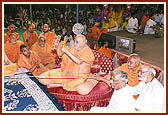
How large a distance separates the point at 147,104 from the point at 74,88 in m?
0.93

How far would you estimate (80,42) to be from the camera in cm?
284

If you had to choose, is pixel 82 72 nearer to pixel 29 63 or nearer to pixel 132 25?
pixel 29 63

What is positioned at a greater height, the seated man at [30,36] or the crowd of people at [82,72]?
the seated man at [30,36]

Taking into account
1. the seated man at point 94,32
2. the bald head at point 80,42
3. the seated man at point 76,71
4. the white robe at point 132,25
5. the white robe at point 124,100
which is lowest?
→ the white robe at point 124,100

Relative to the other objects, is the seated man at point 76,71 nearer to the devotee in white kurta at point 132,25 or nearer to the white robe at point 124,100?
the white robe at point 124,100

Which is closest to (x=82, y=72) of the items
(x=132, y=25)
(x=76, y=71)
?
(x=76, y=71)

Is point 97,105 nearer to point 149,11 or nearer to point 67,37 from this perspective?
point 67,37

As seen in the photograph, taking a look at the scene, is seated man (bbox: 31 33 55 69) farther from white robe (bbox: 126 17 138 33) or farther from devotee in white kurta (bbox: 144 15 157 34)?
devotee in white kurta (bbox: 144 15 157 34)

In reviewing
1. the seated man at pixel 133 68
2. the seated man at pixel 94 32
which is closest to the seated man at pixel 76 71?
the seated man at pixel 133 68

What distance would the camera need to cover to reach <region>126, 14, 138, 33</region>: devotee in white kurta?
6.30 m

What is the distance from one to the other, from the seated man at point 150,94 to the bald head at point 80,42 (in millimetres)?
852

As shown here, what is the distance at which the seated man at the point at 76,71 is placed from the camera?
2.79 m

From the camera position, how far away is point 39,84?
2982 mm

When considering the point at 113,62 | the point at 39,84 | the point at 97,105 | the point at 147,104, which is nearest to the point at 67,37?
the point at 113,62
